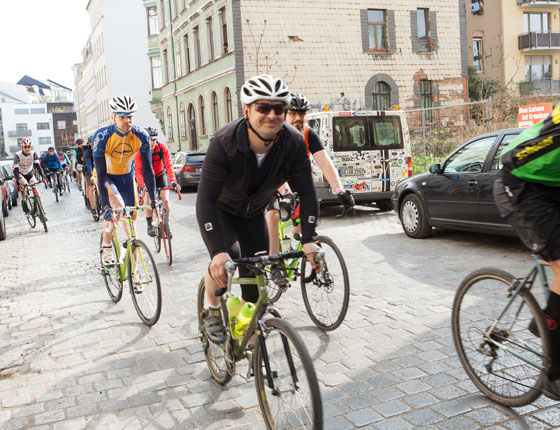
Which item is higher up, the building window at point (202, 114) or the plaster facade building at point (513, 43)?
the plaster facade building at point (513, 43)

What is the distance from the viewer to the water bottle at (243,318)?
11.3ft

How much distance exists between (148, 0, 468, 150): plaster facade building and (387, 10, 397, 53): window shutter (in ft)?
0.17

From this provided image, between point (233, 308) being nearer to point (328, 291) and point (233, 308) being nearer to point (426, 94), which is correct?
point (328, 291)

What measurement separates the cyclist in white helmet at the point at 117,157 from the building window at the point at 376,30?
26.3 meters

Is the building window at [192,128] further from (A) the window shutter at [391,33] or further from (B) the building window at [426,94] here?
(B) the building window at [426,94]

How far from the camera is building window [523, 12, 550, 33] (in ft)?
137

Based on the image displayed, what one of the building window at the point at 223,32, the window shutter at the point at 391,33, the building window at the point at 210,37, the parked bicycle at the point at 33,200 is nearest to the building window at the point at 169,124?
the building window at the point at 210,37

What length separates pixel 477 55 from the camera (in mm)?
39781

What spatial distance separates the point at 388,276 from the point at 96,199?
387 inches

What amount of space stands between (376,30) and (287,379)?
30.6 m

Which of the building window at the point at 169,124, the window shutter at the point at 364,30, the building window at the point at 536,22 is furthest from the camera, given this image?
the building window at the point at 169,124

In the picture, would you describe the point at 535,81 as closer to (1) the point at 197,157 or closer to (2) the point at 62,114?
(1) the point at 197,157

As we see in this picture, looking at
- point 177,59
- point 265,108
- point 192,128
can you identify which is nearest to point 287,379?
point 265,108

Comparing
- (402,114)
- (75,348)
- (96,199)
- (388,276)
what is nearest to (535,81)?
(402,114)
